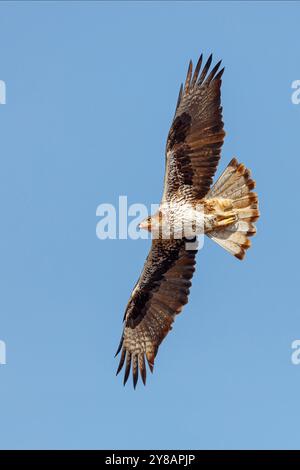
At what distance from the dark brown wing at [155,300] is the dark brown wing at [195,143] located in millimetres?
906

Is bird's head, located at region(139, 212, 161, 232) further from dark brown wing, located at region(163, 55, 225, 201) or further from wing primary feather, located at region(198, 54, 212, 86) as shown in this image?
wing primary feather, located at region(198, 54, 212, 86)

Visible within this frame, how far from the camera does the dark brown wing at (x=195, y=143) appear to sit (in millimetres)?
13430

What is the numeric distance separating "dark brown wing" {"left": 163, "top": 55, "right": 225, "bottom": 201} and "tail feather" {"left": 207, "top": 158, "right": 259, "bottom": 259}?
0.70 ft

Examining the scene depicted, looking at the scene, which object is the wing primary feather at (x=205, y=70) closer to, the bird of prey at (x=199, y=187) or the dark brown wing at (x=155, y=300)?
the bird of prey at (x=199, y=187)

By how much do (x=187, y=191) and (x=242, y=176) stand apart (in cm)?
72

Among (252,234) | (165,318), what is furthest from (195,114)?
(165,318)

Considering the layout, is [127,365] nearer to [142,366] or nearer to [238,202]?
[142,366]

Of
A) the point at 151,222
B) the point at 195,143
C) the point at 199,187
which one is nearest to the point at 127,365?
the point at 151,222

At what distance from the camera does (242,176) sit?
13.6 metres

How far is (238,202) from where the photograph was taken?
13680mm

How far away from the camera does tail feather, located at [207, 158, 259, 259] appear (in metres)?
13.6

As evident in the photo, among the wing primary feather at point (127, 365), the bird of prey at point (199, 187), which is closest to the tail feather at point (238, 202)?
the bird of prey at point (199, 187)

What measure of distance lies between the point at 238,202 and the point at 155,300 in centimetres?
177

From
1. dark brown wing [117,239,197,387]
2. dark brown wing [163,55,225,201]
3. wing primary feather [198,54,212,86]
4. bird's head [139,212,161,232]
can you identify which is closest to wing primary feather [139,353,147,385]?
dark brown wing [117,239,197,387]
